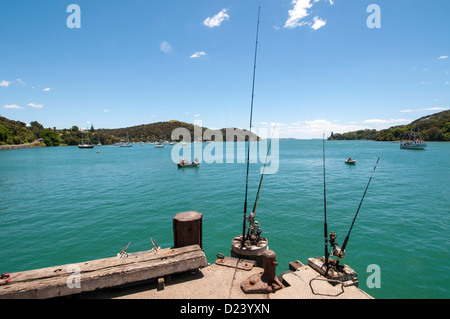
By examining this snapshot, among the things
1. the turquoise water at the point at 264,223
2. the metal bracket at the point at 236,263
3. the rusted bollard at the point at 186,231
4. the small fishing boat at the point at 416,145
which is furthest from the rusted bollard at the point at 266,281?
the small fishing boat at the point at 416,145

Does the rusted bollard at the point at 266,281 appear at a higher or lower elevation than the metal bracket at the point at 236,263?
higher

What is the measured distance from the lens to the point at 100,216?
1798cm

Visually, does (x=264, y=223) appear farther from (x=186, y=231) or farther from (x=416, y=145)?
(x=416, y=145)

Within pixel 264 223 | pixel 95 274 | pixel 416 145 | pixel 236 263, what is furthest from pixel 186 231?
pixel 416 145

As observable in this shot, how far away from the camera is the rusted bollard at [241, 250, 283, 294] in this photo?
16.2ft

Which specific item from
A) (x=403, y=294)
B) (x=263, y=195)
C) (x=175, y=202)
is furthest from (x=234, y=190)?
(x=403, y=294)

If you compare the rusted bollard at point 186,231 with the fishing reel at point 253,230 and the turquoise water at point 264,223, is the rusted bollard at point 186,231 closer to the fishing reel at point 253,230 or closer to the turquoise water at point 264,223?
the fishing reel at point 253,230

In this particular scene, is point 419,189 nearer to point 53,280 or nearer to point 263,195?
point 263,195

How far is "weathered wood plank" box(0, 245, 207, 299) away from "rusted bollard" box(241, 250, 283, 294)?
1.24 metres

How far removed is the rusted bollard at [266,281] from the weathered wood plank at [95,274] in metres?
1.24

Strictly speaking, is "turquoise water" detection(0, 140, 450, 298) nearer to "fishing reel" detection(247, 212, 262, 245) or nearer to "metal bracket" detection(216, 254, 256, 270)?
"fishing reel" detection(247, 212, 262, 245)

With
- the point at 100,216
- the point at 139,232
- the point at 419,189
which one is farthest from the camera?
the point at 419,189

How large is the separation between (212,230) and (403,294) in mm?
10683

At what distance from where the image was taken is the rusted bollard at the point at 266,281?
4.95 meters
